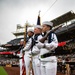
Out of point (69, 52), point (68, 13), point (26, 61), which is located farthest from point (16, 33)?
point (26, 61)

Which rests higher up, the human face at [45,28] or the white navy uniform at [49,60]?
the human face at [45,28]

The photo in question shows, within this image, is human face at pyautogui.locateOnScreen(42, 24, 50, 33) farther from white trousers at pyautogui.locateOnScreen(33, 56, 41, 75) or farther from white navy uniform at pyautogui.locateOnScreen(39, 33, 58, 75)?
white trousers at pyautogui.locateOnScreen(33, 56, 41, 75)

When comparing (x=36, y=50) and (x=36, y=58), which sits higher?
(x=36, y=50)

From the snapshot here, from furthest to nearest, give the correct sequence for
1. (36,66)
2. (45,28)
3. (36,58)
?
(36,58) → (36,66) → (45,28)

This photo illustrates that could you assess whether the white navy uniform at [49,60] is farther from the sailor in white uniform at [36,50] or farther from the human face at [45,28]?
the sailor in white uniform at [36,50]

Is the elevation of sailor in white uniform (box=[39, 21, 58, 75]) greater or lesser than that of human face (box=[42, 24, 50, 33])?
lesser

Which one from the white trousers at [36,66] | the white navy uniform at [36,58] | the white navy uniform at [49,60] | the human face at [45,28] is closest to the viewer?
the white navy uniform at [49,60]

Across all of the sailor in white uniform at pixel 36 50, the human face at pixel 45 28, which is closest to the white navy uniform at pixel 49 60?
the human face at pixel 45 28

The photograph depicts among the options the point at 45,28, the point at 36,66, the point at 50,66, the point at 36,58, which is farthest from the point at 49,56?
the point at 36,58

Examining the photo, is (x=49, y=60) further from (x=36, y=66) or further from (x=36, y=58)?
(x=36, y=58)

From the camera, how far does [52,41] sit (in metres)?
4.68

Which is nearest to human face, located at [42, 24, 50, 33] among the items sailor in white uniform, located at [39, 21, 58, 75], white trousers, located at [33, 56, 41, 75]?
sailor in white uniform, located at [39, 21, 58, 75]

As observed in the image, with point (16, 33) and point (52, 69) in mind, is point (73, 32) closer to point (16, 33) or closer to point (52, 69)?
point (52, 69)

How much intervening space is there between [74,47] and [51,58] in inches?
589
